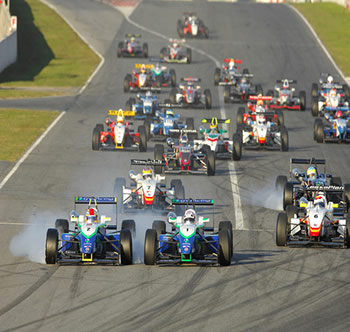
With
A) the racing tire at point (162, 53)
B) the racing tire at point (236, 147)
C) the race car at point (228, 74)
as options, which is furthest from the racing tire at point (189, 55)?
the racing tire at point (236, 147)

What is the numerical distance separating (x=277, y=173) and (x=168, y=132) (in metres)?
7.76

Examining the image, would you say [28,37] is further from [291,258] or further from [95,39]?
[291,258]

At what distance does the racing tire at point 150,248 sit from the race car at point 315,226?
14.6ft

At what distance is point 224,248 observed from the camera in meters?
28.1

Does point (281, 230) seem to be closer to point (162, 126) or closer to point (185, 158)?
point (185, 158)

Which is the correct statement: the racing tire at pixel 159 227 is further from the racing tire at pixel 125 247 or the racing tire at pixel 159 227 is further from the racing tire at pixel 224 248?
the racing tire at pixel 224 248

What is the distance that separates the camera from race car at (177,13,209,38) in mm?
87250

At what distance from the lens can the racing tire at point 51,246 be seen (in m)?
27.9

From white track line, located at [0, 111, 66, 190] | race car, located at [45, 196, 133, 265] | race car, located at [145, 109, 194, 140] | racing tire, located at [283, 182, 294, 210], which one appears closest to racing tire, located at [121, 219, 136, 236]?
race car, located at [45, 196, 133, 265]

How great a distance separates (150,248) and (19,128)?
24.7m

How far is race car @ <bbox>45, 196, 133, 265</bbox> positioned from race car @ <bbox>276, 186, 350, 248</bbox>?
489 cm

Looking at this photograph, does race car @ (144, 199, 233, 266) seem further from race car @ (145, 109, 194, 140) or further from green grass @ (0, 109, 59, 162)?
race car @ (145, 109, 194, 140)

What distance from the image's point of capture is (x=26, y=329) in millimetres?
23375

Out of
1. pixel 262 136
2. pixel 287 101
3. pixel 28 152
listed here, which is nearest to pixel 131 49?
pixel 287 101
